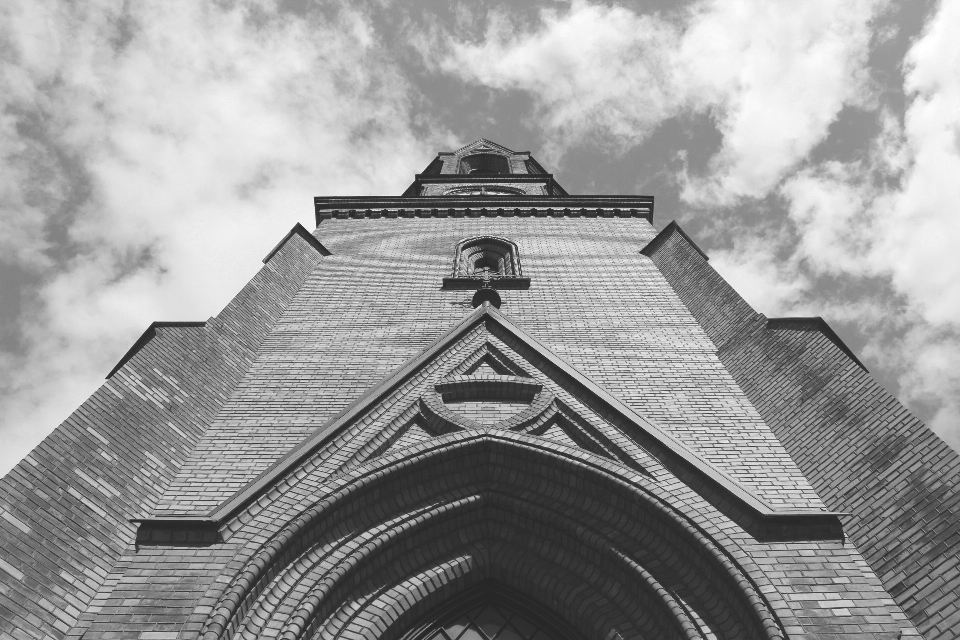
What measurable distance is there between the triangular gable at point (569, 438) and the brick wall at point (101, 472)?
0.55 m

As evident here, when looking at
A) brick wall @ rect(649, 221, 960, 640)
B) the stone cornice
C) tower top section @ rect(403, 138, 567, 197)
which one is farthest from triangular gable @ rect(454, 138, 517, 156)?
brick wall @ rect(649, 221, 960, 640)

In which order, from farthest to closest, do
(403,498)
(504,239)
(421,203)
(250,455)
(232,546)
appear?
(421,203), (504,239), (250,455), (403,498), (232,546)

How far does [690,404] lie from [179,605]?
482 cm

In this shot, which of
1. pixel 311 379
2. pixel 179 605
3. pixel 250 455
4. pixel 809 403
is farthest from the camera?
pixel 311 379

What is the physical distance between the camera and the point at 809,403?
7.29 m

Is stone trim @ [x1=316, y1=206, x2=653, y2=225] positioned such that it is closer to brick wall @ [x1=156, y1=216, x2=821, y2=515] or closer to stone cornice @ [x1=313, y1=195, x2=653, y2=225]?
stone cornice @ [x1=313, y1=195, x2=653, y2=225]

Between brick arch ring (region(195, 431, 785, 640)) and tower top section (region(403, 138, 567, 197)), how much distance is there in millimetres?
12058

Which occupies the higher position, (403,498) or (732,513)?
(403,498)

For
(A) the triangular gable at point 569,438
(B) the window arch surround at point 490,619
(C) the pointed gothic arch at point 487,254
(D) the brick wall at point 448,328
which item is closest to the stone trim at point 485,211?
(D) the brick wall at point 448,328

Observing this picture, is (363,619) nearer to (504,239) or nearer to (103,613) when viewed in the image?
(103,613)

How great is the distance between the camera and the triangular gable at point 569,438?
18.1 feet

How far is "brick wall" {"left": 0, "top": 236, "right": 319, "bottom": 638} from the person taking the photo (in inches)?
198

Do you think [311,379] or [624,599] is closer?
[624,599]

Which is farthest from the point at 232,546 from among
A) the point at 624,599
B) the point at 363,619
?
the point at 624,599
